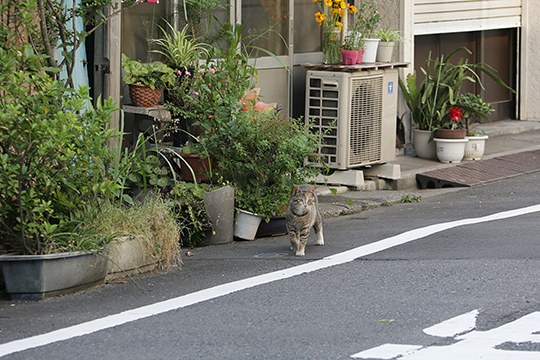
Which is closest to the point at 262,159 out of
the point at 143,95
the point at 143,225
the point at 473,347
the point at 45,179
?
the point at 143,95

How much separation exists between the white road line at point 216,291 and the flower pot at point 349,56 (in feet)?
10.2

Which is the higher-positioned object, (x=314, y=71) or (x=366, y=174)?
(x=314, y=71)

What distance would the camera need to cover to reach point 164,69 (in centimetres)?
1244

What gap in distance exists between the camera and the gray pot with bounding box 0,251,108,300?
868 cm

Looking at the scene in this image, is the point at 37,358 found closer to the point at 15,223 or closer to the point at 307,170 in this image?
the point at 15,223

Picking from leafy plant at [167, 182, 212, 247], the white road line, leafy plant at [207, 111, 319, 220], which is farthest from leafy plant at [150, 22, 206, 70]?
the white road line

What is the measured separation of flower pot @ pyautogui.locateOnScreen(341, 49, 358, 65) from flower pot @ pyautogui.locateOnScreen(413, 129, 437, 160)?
6.54ft

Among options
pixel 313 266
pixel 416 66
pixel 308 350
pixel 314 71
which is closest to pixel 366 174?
pixel 314 71

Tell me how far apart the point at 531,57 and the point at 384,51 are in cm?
495

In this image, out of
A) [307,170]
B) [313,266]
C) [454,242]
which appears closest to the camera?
[313,266]

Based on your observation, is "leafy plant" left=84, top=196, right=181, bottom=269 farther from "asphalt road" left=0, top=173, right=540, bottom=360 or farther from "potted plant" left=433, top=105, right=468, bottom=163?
"potted plant" left=433, top=105, right=468, bottom=163

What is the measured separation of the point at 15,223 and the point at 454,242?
150 inches

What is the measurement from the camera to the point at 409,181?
15.0 metres

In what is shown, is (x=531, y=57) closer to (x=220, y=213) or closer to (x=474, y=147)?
(x=474, y=147)
